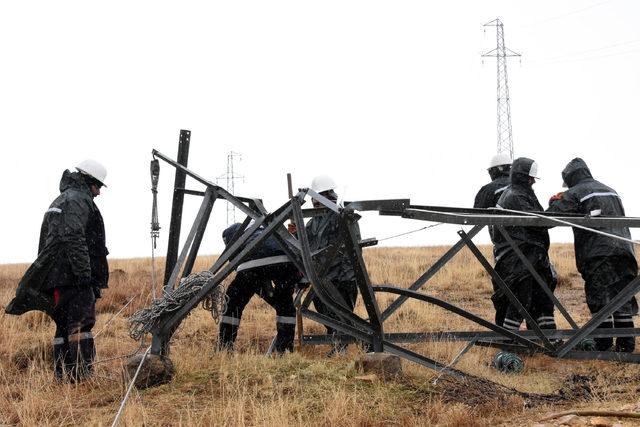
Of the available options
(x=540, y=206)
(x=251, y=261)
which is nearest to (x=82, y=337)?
(x=251, y=261)

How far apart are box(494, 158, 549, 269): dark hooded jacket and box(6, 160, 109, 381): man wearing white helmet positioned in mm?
4526

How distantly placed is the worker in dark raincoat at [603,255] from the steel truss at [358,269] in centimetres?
55

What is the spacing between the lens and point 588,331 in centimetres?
642

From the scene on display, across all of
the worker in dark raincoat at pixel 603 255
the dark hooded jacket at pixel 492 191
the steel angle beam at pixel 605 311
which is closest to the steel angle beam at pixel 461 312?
the steel angle beam at pixel 605 311

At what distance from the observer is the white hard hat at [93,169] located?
7.32 m

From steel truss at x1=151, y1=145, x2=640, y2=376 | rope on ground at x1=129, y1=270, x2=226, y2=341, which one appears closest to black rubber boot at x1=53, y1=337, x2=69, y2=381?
rope on ground at x1=129, y1=270, x2=226, y2=341

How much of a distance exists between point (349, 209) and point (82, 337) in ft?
10.1

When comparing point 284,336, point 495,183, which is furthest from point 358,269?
point 495,183

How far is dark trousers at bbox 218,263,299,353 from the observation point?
8109mm

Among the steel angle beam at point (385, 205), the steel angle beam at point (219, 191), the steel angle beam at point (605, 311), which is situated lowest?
the steel angle beam at point (605, 311)

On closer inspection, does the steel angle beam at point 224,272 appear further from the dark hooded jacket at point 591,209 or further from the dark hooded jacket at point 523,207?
the dark hooded jacket at point 591,209

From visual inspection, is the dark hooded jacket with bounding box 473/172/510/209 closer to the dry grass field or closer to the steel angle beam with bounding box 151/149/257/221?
the dry grass field

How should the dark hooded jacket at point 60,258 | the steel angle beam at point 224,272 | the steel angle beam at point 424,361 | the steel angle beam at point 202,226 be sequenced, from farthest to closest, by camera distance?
the steel angle beam at point 202,226 < the dark hooded jacket at point 60,258 < the steel angle beam at point 224,272 < the steel angle beam at point 424,361

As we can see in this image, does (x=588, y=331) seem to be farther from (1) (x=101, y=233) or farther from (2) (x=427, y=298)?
(1) (x=101, y=233)
